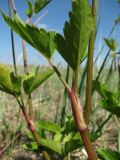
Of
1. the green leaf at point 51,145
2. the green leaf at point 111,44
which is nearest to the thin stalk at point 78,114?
the green leaf at point 51,145

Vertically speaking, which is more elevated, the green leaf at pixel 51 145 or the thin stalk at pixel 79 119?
the green leaf at pixel 51 145

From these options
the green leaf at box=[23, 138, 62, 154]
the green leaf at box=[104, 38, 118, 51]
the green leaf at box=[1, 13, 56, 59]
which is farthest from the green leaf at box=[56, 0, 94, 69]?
the green leaf at box=[104, 38, 118, 51]

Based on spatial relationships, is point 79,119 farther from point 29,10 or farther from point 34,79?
point 29,10

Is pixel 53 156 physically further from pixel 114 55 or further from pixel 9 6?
pixel 9 6

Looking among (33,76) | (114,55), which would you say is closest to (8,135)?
(114,55)

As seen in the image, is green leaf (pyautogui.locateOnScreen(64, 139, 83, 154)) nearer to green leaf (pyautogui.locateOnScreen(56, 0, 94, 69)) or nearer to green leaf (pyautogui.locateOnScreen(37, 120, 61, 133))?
green leaf (pyautogui.locateOnScreen(37, 120, 61, 133))

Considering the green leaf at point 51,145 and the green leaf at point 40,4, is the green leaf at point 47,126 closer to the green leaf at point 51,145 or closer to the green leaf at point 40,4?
the green leaf at point 51,145

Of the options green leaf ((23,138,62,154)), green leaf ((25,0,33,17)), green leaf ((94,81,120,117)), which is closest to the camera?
green leaf ((94,81,120,117))
